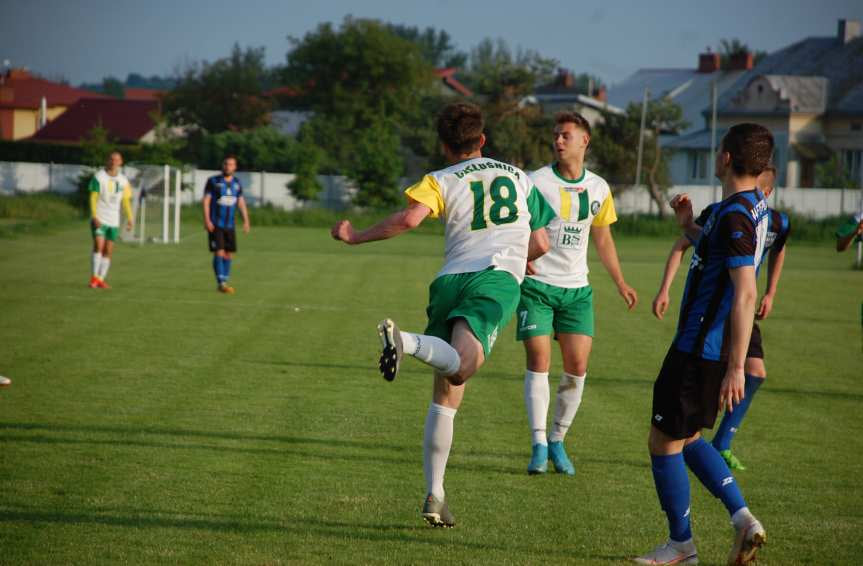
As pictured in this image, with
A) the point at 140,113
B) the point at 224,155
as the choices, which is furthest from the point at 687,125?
the point at 140,113

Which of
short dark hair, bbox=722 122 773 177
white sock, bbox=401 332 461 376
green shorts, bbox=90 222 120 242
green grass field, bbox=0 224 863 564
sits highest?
short dark hair, bbox=722 122 773 177

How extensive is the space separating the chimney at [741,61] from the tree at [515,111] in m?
23.7

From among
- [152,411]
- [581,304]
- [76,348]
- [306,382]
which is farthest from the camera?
[76,348]

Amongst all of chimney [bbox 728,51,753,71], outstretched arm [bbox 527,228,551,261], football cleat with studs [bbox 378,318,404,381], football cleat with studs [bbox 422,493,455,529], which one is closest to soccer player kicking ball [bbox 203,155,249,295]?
outstretched arm [bbox 527,228,551,261]

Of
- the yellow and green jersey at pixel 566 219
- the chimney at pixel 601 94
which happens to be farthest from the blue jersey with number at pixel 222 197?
the chimney at pixel 601 94

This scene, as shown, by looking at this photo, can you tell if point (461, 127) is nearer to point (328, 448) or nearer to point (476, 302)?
point (476, 302)

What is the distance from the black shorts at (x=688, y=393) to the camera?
4941mm

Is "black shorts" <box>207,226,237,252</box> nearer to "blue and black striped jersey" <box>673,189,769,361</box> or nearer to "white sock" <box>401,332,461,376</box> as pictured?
"white sock" <box>401,332,461,376</box>

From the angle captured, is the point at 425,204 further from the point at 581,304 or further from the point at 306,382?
the point at 306,382

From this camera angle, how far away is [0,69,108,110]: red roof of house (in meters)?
93.4

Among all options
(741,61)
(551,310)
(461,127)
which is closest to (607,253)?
(551,310)

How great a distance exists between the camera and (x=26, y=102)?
Result: 94875 mm

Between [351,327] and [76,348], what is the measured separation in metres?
3.99

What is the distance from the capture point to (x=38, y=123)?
9662cm
